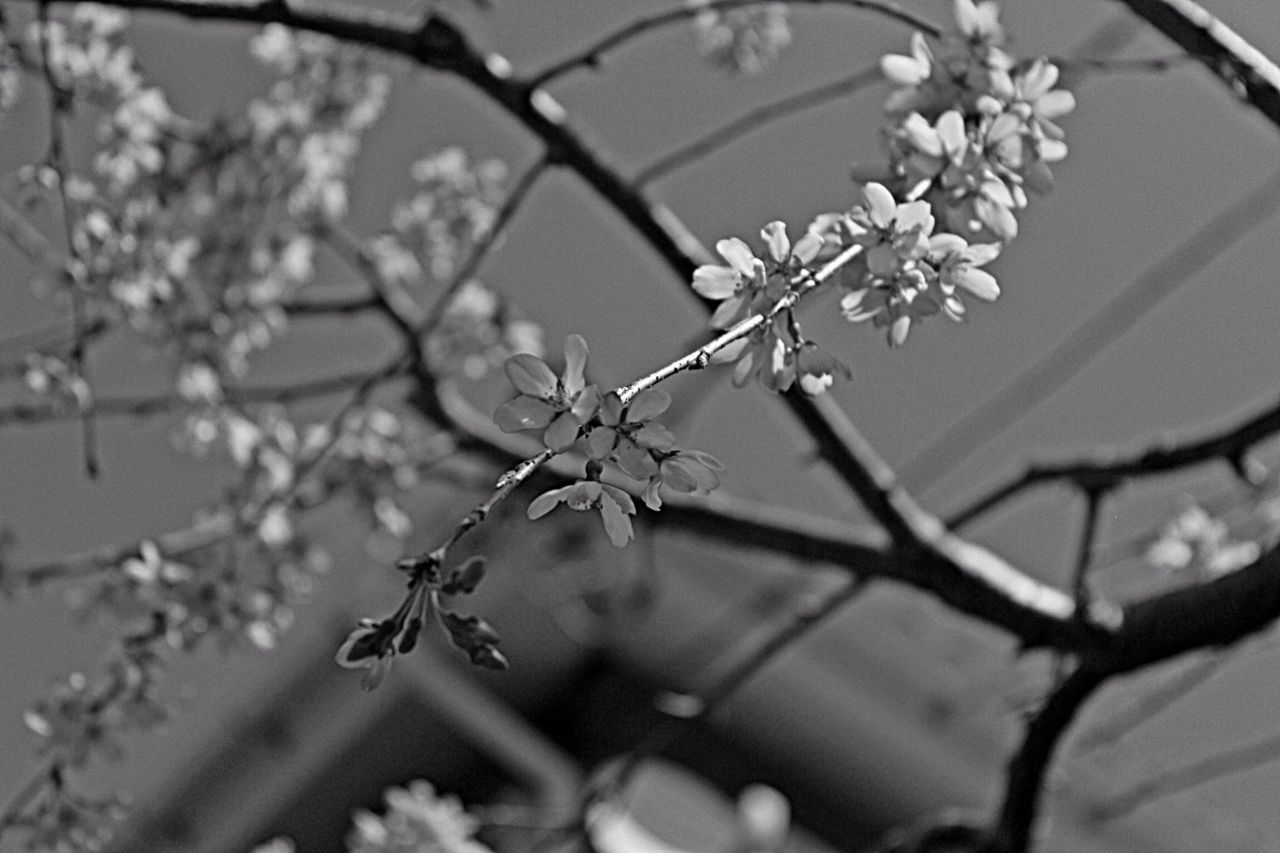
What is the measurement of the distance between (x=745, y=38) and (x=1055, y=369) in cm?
166

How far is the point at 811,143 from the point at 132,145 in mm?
1943

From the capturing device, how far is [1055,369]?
3227 millimetres

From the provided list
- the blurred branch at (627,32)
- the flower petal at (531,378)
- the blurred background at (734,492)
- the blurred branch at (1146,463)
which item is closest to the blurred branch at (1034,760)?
the blurred branch at (1146,463)

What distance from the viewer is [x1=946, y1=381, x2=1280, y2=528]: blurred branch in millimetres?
1286

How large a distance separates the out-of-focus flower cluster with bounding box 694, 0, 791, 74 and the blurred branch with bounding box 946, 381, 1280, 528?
0.59 m

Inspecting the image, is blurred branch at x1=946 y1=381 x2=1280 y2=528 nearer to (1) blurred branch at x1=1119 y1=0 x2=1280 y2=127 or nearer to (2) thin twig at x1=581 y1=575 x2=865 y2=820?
(2) thin twig at x1=581 y1=575 x2=865 y2=820

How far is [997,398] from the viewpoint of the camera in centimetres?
340

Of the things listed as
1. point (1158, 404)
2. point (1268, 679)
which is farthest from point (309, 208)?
point (1268, 679)

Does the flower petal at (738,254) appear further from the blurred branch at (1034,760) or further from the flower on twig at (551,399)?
the blurred branch at (1034,760)

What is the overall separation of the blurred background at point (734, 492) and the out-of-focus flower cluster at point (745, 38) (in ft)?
2.62

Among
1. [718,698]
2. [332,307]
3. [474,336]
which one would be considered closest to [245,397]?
[332,307]

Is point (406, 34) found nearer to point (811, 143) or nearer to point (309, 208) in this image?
point (309, 208)

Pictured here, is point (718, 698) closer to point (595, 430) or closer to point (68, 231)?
point (68, 231)

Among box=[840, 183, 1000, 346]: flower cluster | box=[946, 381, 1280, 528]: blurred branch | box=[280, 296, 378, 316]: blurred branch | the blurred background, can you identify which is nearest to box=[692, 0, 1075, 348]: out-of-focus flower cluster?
box=[840, 183, 1000, 346]: flower cluster
